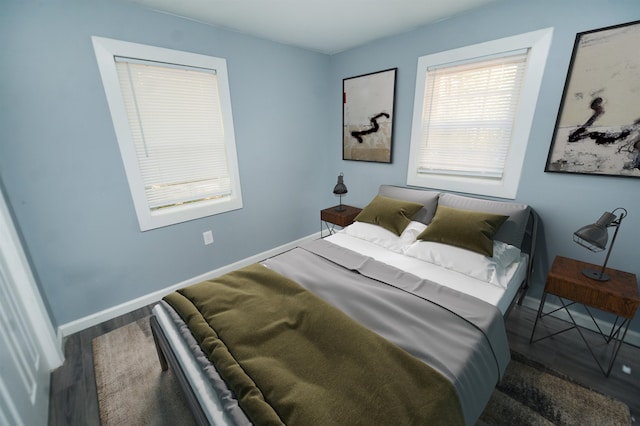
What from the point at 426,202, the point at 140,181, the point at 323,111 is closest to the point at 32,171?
the point at 140,181

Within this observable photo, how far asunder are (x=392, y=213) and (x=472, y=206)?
2.13 ft

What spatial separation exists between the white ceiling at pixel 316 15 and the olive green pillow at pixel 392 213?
1.55 meters

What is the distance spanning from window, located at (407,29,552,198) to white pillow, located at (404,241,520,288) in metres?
0.58

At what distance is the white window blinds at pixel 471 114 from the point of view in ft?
6.47

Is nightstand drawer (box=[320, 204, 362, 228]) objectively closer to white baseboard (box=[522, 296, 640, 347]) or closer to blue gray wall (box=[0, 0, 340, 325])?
blue gray wall (box=[0, 0, 340, 325])

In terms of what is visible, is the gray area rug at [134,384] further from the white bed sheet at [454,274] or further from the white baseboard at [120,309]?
the white bed sheet at [454,274]

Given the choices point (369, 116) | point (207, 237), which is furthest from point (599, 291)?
point (207, 237)

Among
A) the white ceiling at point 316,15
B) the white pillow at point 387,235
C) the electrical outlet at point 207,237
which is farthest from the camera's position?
the electrical outlet at point 207,237

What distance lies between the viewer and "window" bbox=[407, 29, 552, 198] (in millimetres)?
1860

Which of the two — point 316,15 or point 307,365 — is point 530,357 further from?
point 316,15

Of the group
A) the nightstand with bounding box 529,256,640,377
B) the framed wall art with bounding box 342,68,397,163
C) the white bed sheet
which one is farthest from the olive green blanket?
the framed wall art with bounding box 342,68,397,163

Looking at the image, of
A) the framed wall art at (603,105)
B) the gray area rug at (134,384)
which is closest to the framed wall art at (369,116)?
the framed wall art at (603,105)

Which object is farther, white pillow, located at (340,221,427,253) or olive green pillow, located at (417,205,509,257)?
white pillow, located at (340,221,427,253)

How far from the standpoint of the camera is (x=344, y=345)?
3.56ft
